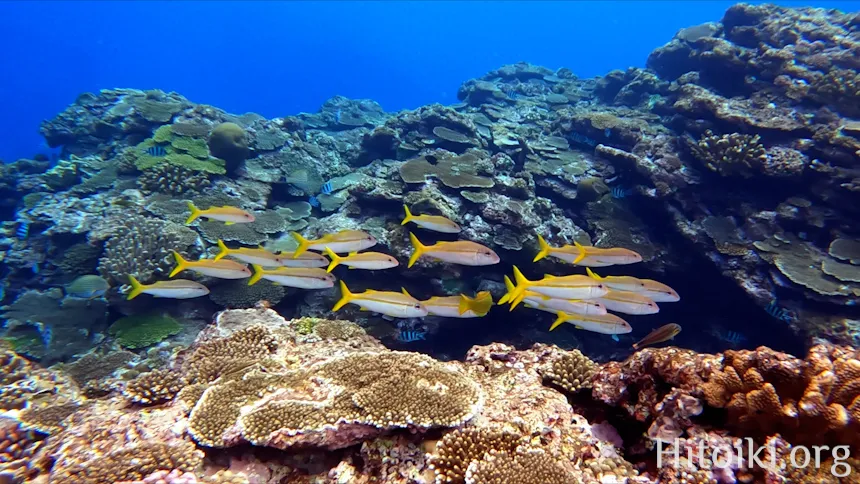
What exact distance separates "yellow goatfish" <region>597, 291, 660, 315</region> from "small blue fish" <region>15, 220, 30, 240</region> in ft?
41.7

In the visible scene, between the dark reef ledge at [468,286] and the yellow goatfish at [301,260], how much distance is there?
0.88m

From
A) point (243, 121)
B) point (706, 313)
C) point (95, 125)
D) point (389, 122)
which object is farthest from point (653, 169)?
point (95, 125)

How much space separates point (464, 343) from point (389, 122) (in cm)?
771

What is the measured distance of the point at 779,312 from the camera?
770cm

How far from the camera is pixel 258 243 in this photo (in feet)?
27.9

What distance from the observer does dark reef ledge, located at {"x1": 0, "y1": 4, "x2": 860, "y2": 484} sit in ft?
10.4

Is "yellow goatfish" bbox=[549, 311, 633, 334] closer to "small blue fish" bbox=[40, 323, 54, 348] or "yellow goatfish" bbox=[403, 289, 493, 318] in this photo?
"yellow goatfish" bbox=[403, 289, 493, 318]

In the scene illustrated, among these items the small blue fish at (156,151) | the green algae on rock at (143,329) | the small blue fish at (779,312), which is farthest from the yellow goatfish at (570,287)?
the small blue fish at (156,151)

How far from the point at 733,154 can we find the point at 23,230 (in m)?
17.0

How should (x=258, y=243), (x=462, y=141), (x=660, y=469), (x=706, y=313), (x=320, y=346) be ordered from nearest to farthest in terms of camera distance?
(x=660, y=469) < (x=320, y=346) < (x=258, y=243) < (x=706, y=313) < (x=462, y=141)

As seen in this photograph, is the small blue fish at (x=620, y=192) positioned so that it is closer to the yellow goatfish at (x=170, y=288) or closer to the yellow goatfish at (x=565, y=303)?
the yellow goatfish at (x=565, y=303)

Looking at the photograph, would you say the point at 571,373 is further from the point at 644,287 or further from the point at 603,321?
the point at 644,287

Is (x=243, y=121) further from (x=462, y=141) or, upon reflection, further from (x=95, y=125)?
(x=462, y=141)

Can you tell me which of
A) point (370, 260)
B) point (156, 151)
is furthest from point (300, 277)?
point (156, 151)
